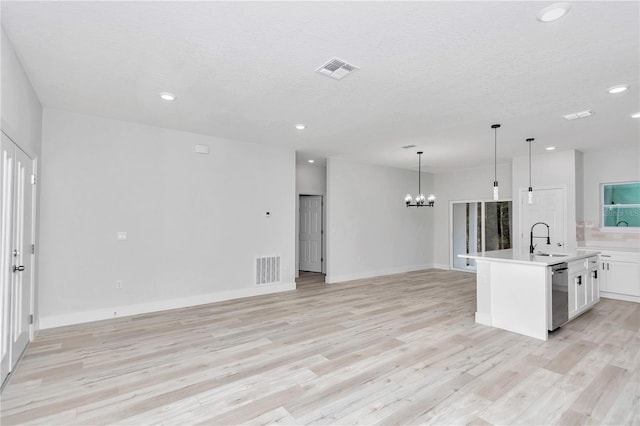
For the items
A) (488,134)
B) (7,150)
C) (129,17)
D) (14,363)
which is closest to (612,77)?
(488,134)

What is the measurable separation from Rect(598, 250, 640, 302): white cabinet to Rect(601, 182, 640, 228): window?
798 millimetres

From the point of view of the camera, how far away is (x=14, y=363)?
3.08 meters

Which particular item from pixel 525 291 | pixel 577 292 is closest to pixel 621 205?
pixel 577 292

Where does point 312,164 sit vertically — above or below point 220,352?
above

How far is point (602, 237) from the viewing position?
629cm

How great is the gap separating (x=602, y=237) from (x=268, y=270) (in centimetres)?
640

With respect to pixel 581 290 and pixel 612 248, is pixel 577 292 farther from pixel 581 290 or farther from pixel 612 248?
pixel 612 248

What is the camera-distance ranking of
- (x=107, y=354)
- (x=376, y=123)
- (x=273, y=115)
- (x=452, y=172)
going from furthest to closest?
(x=452, y=172) < (x=376, y=123) < (x=273, y=115) < (x=107, y=354)

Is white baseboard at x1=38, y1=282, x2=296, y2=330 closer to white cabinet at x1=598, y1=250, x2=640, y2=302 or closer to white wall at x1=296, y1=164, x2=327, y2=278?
white wall at x1=296, y1=164, x2=327, y2=278

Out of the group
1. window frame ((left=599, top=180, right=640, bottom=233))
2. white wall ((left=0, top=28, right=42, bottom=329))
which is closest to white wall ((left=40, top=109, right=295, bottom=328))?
white wall ((left=0, top=28, right=42, bottom=329))

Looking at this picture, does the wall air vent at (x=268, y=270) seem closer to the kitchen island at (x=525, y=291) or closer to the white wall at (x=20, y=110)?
the white wall at (x=20, y=110)

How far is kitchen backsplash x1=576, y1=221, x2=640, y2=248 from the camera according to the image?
5.97m

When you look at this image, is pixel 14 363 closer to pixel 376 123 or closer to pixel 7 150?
pixel 7 150

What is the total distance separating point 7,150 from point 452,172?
8.99 metres
